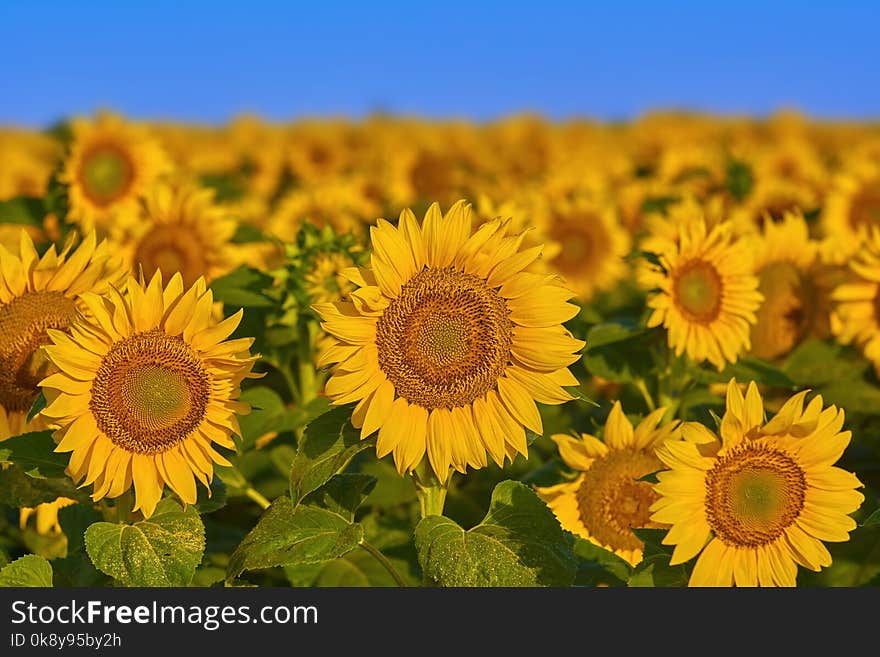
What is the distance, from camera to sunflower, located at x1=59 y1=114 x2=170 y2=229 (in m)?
6.23

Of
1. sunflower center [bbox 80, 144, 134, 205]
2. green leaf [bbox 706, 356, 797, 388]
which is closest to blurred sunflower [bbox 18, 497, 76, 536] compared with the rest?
green leaf [bbox 706, 356, 797, 388]

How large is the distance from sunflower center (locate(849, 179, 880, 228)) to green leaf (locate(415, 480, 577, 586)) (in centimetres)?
457

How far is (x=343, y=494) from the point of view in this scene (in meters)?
3.19

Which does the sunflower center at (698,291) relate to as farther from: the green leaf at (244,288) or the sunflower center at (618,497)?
the green leaf at (244,288)

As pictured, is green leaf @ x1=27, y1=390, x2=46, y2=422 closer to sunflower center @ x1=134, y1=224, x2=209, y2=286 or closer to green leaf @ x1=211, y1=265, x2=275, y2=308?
green leaf @ x1=211, y1=265, x2=275, y2=308

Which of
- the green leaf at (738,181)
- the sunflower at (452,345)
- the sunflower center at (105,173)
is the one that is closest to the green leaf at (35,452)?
the sunflower at (452,345)

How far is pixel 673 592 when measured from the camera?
286 cm

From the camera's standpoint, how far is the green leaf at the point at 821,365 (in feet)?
15.3

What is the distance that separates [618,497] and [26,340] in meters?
1.86

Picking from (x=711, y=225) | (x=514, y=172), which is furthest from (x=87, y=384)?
(x=514, y=172)

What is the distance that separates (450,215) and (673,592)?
115 centimetres

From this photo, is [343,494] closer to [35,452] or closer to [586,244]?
[35,452]

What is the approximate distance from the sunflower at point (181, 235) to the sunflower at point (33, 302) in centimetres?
189

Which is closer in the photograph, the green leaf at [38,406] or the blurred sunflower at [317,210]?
the green leaf at [38,406]
